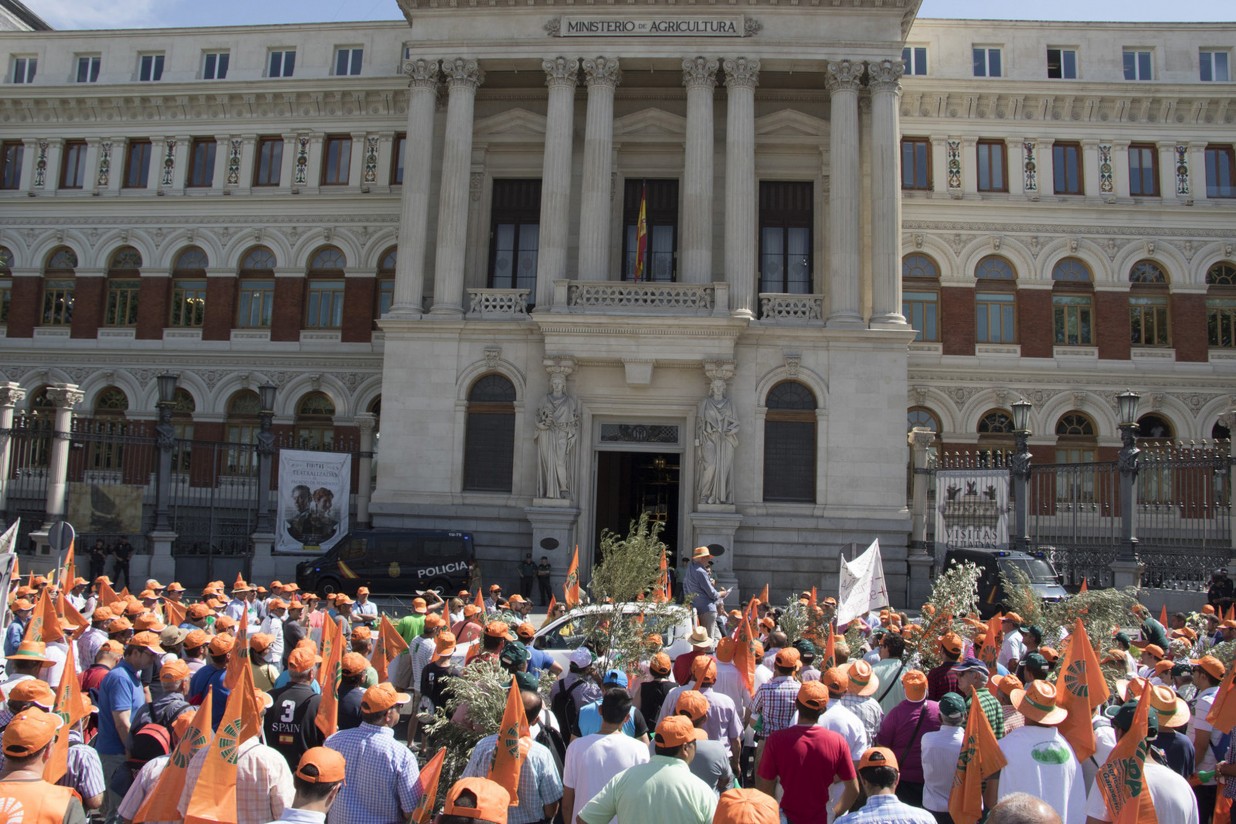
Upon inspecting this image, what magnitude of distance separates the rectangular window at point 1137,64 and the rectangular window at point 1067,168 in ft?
11.1

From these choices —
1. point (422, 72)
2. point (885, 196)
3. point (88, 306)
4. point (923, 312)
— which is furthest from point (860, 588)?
point (88, 306)

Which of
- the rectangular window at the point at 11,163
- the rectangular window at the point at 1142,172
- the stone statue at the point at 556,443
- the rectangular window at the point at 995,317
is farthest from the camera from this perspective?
the rectangular window at the point at 11,163

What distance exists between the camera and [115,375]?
38.4 metres

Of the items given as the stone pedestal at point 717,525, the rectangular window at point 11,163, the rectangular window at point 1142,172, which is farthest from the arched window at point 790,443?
the rectangular window at point 11,163

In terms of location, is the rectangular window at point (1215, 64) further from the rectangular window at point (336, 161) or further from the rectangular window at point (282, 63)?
the rectangular window at point (282, 63)

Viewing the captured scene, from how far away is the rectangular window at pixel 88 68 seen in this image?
1580 inches

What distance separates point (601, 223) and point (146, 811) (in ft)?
83.8

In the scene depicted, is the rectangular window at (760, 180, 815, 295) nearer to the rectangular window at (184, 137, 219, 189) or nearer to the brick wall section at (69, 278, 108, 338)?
the rectangular window at (184, 137, 219, 189)

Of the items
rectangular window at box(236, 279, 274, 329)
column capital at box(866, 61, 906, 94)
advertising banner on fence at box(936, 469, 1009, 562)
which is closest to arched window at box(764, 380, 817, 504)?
advertising banner on fence at box(936, 469, 1009, 562)

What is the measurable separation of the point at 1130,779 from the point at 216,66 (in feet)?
133

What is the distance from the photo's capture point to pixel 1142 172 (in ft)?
119

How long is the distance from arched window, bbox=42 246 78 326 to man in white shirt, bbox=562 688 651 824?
38.5 meters

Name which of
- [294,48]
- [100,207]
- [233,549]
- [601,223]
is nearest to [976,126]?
[601,223]

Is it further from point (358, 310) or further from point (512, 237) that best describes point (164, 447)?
point (512, 237)
